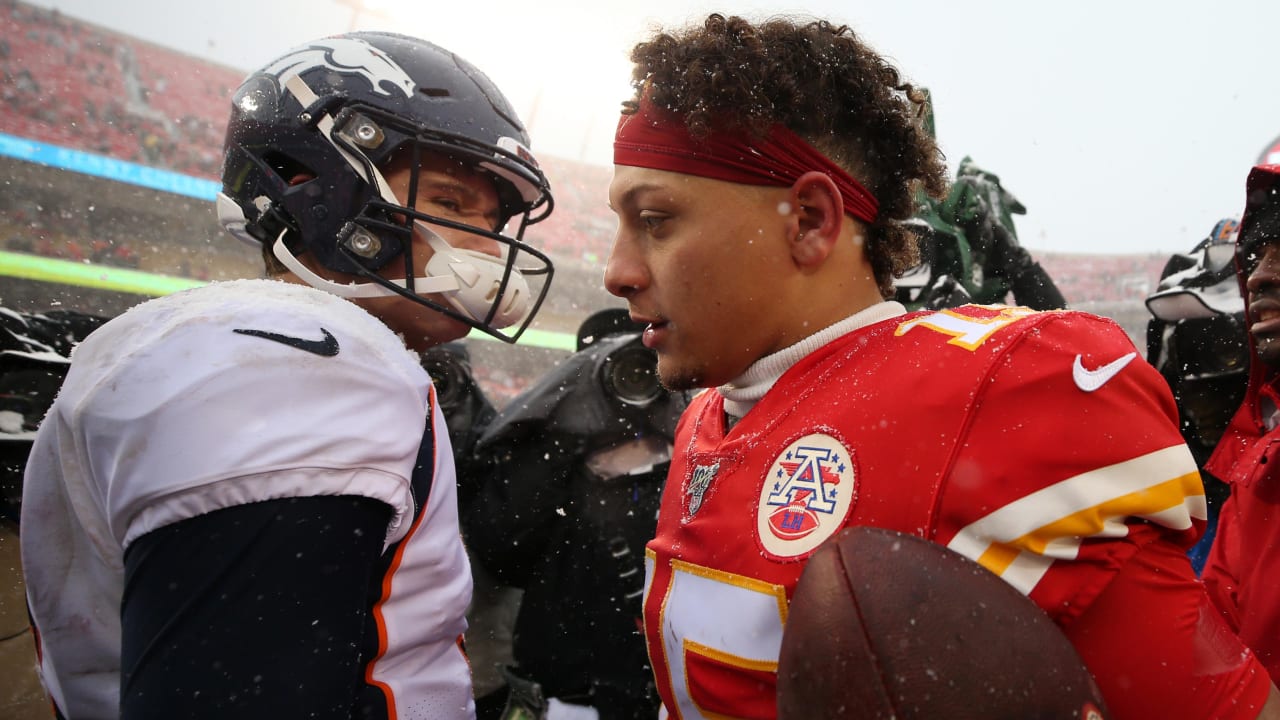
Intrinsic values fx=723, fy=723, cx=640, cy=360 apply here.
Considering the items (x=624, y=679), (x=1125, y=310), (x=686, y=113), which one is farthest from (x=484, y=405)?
(x=1125, y=310)

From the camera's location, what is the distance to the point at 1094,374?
3.59 feet

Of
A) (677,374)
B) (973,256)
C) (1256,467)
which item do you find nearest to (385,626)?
(677,374)

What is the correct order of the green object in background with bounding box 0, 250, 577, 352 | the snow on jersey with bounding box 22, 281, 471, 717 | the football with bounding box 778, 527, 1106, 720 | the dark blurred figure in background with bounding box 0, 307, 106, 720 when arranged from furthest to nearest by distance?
the green object in background with bounding box 0, 250, 577, 352
the dark blurred figure in background with bounding box 0, 307, 106, 720
the snow on jersey with bounding box 22, 281, 471, 717
the football with bounding box 778, 527, 1106, 720

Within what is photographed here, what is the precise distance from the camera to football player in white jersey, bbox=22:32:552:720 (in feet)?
3.11

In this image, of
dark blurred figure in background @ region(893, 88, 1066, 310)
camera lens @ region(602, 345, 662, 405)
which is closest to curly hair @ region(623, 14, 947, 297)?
camera lens @ region(602, 345, 662, 405)

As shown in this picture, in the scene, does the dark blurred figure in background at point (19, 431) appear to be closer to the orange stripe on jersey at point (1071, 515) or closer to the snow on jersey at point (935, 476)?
the snow on jersey at point (935, 476)

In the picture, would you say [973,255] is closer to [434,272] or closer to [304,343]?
[434,272]

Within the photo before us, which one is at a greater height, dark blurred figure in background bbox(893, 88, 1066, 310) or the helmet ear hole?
dark blurred figure in background bbox(893, 88, 1066, 310)

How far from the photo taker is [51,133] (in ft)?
52.6

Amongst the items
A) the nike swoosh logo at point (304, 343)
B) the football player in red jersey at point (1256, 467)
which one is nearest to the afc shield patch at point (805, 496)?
the nike swoosh logo at point (304, 343)

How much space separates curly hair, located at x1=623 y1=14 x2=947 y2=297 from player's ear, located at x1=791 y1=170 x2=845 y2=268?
0.39ft

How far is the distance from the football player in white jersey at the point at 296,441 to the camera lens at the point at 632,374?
3.20ft

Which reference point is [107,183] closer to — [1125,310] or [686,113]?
[686,113]

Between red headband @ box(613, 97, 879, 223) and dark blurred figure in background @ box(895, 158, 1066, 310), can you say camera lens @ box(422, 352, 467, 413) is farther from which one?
red headband @ box(613, 97, 879, 223)
